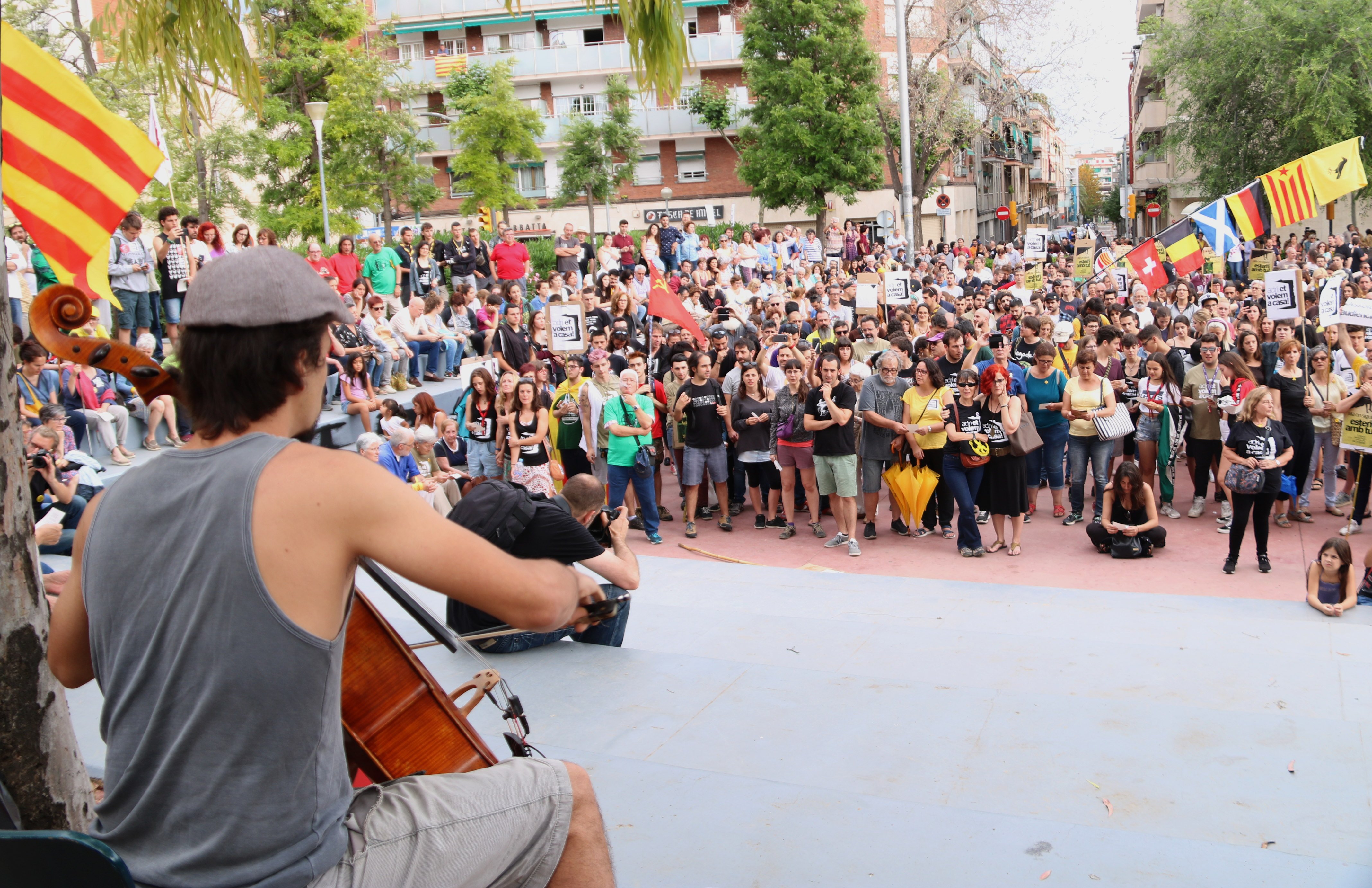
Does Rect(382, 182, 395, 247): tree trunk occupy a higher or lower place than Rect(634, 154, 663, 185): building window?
lower

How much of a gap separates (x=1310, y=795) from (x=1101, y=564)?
19.2 feet

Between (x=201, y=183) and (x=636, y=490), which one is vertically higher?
(x=201, y=183)

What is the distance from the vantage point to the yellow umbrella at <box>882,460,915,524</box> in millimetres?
10336

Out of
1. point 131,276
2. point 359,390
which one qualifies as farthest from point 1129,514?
point 131,276

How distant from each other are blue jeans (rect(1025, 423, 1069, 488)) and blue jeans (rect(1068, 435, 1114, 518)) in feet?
0.29

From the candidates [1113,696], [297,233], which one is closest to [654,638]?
[1113,696]

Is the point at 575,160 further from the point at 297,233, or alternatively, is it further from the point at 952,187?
the point at 952,187

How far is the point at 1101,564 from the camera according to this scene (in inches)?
373

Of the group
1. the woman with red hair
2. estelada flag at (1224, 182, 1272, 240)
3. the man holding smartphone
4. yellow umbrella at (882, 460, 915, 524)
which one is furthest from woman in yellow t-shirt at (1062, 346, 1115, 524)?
the man holding smartphone

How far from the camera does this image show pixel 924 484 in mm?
10281

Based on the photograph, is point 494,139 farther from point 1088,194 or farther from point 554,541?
point 1088,194

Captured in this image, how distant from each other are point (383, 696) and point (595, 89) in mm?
45204

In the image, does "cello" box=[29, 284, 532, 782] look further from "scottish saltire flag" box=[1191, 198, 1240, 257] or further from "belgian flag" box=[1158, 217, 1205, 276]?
"scottish saltire flag" box=[1191, 198, 1240, 257]

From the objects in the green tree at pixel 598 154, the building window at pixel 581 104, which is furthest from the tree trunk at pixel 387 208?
the building window at pixel 581 104
